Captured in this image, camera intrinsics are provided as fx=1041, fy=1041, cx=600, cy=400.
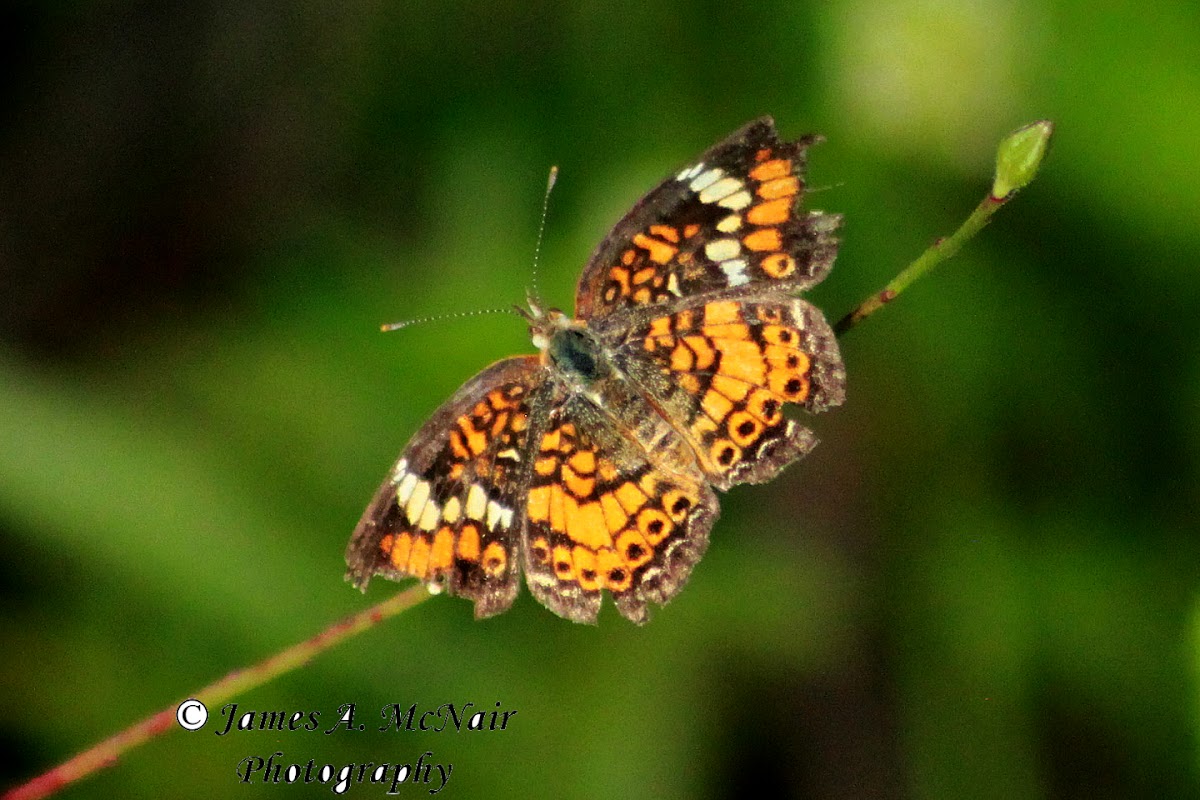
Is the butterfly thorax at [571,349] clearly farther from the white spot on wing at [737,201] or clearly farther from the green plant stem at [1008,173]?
the green plant stem at [1008,173]

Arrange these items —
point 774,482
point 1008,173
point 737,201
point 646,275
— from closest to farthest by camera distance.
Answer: point 1008,173, point 737,201, point 646,275, point 774,482

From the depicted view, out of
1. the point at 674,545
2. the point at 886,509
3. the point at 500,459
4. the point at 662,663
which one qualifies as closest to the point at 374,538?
the point at 500,459

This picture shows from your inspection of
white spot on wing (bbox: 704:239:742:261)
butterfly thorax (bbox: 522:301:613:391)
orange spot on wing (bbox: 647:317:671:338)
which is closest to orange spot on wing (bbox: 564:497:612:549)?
butterfly thorax (bbox: 522:301:613:391)

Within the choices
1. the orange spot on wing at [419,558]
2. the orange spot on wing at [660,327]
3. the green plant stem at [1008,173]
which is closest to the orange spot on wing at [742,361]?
the orange spot on wing at [660,327]

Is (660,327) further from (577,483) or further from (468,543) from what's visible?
(468,543)

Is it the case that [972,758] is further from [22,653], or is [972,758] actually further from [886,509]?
[22,653]

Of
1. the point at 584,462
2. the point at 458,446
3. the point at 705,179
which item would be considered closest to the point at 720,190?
the point at 705,179

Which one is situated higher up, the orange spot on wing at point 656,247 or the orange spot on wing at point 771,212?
the orange spot on wing at point 656,247
